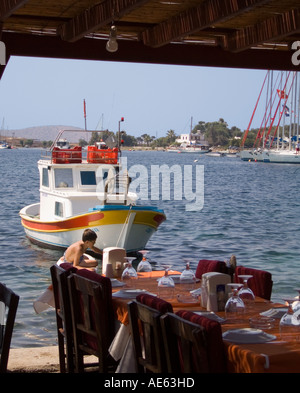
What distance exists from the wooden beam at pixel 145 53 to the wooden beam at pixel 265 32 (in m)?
0.20

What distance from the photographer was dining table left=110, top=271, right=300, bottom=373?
3766 millimetres

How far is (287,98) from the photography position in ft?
220

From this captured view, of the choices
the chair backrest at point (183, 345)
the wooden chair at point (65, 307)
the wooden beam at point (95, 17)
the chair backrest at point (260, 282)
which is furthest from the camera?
the chair backrest at point (260, 282)

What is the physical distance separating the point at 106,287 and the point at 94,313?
207 millimetres

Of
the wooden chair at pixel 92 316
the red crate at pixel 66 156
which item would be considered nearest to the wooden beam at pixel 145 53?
the wooden chair at pixel 92 316

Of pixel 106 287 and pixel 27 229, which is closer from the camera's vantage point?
pixel 106 287

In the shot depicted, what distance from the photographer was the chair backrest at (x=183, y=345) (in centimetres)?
367

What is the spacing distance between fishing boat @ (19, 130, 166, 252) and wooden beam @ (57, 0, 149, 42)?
993 cm

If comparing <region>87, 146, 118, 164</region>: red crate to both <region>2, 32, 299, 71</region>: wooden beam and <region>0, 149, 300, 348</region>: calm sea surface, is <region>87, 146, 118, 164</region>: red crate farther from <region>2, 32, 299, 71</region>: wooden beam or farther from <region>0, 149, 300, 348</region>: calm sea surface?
<region>2, 32, 299, 71</region>: wooden beam

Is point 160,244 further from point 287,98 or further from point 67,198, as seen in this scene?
point 287,98

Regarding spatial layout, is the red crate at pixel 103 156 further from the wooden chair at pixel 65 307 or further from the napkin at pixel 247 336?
the napkin at pixel 247 336

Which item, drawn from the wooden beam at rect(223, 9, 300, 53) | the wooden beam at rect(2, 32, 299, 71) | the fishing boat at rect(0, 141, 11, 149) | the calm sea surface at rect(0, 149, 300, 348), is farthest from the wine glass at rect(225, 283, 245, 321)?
the fishing boat at rect(0, 141, 11, 149)

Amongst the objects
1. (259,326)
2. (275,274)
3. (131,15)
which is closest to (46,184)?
(275,274)

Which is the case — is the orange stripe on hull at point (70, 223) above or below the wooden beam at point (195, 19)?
below
